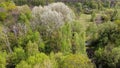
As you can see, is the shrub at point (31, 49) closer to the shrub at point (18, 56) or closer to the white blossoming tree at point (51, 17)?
the shrub at point (18, 56)

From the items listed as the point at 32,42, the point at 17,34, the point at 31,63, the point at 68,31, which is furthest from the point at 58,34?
the point at 31,63

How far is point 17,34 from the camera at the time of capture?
164 feet

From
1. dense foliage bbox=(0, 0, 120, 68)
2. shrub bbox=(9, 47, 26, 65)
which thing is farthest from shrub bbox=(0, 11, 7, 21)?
shrub bbox=(9, 47, 26, 65)

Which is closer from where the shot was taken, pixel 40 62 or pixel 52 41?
pixel 40 62

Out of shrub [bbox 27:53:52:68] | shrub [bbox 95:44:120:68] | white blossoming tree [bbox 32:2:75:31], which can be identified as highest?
shrub [bbox 27:53:52:68]

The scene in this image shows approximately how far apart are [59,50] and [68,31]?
4165mm

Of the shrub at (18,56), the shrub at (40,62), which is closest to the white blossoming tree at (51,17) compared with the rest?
the shrub at (18,56)

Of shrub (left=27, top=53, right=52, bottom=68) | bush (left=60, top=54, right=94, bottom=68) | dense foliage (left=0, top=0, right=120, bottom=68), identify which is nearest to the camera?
shrub (left=27, top=53, right=52, bottom=68)

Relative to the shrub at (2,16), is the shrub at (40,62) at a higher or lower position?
higher

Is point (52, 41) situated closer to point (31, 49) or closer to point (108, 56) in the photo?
point (31, 49)

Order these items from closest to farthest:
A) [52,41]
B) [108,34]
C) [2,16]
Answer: [52,41]
[108,34]
[2,16]

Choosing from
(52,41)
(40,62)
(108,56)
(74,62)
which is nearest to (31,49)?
(40,62)

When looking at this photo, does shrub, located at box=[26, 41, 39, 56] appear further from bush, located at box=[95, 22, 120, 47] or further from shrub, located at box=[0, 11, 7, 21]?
shrub, located at box=[0, 11, 7, 21]

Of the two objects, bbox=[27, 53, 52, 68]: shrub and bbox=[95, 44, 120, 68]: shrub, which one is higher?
bbox=[27, 53, 52, 68]: shrub
